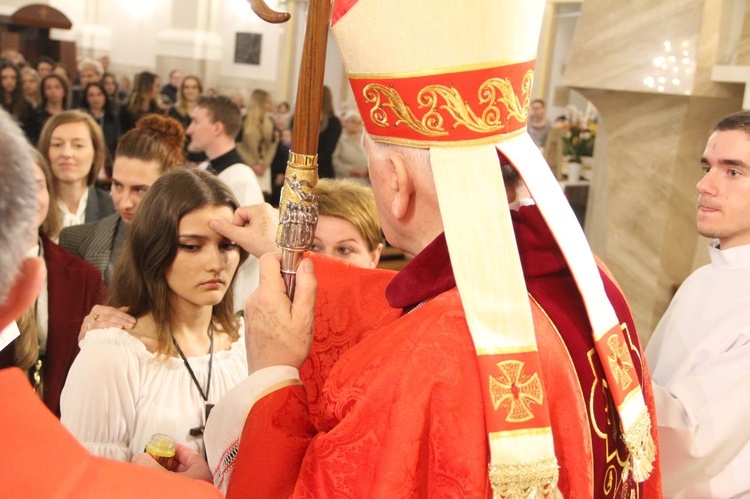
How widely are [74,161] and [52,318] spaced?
1.64 metres

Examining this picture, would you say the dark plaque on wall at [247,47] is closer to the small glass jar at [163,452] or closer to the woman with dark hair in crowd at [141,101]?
the woman with dark hair in crowd at [141,101]

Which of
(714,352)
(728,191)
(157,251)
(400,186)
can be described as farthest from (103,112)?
(400,186)

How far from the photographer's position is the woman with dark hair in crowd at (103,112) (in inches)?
382

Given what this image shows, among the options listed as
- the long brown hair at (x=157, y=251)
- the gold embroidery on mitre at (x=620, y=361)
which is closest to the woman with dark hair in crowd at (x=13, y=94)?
the long brown hair at (x=157, y=251)

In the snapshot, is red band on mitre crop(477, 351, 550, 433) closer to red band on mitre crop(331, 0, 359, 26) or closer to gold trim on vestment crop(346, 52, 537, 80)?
gold trim on vestment crop(346, 52, 537, 80)

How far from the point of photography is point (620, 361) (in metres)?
1.75

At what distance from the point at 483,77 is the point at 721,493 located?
5.60ft

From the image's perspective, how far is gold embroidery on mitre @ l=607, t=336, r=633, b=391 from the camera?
1.73m

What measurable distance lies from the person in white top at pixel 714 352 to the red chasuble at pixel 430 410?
0.67m

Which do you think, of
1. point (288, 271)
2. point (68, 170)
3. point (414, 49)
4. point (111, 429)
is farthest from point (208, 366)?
point (68, 170)

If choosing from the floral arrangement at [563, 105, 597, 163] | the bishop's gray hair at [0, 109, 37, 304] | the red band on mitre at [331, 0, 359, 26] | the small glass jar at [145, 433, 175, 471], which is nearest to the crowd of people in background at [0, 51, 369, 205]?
the floral arrangement at [563, 105, 597, 163]

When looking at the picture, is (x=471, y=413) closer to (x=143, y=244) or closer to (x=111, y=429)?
(x=111, y=429)

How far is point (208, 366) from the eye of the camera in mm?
2840

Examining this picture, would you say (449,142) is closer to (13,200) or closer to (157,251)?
(13,200)
